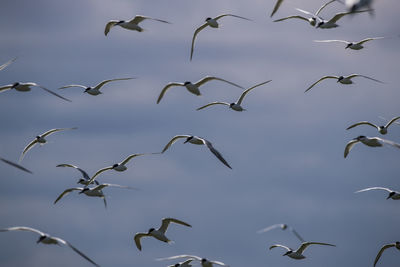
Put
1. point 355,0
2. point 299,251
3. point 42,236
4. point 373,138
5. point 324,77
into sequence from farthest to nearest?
point 324,77, point 299,251, point 373,138, point 42,236, point 355,0

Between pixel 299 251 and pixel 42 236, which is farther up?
pixel 42 236

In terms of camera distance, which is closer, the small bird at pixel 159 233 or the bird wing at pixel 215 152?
the bird wing at pixel 215 152

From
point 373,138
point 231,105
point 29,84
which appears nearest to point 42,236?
point 29,84

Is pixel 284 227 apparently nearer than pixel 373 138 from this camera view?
Yes

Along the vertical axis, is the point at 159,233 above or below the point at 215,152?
below

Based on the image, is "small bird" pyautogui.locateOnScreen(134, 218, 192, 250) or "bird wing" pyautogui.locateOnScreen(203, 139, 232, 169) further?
"small bird" pyautogui.locateOnScreen(134, 218, 192, 250)

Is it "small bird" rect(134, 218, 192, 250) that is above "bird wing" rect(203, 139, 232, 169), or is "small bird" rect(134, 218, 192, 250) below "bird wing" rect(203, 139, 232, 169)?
below

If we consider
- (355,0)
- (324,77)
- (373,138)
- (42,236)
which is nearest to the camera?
(355,0)

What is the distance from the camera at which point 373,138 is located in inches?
1941

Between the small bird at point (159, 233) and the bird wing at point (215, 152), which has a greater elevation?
the bird wing at point (215, 152)

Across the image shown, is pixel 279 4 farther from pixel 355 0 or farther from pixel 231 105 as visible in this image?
pixel 231 105

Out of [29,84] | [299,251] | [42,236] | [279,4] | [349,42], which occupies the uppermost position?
[279,4]

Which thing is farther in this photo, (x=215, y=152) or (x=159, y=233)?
(x=159, y=233)

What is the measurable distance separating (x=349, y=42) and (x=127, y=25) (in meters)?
13.3
